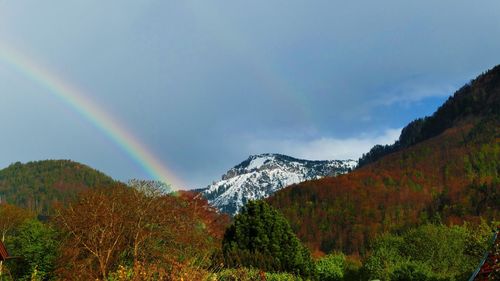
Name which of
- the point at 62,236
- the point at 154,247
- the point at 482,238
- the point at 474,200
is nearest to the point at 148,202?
the point at 154,247

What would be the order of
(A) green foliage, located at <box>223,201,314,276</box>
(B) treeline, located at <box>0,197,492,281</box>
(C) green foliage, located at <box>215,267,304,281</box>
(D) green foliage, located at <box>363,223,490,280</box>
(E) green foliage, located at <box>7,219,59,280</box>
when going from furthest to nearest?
(D) green foliage, located at <box>363,223,490,280</box>, (E) green foliage, located at <box>7,219,59,280</box>, (A) green foliage, located at <box>223,201,314,276</box>, (B) treeline, located at <box>0,197,492,281</box>, (C) green foliage, located at <box>215,267,304,281</box>

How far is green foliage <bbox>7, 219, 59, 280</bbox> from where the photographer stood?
1652 inches

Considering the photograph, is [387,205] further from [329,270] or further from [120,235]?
[120,235]

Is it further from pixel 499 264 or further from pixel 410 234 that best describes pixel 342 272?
pixel 499 264

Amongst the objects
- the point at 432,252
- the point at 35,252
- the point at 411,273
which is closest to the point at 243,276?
the point at 411,273

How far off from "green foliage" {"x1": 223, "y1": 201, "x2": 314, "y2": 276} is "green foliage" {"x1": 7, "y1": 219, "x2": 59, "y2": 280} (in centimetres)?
1558

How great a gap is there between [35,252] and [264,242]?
2212 centimetres

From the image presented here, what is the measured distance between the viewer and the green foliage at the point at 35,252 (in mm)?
41969

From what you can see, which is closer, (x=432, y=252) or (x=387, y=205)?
(x=432, y=252)

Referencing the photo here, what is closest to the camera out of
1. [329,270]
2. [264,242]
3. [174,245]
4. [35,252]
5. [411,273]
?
[411,273]

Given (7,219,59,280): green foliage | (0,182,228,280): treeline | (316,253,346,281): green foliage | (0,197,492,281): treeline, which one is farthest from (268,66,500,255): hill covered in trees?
(0,182,228,280): treeline

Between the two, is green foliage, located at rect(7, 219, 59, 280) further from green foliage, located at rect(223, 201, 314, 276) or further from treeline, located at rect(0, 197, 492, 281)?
green foliage, located at rect(223, 201, 314, 276)

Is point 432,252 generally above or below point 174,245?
below

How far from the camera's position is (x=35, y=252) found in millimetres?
44438
